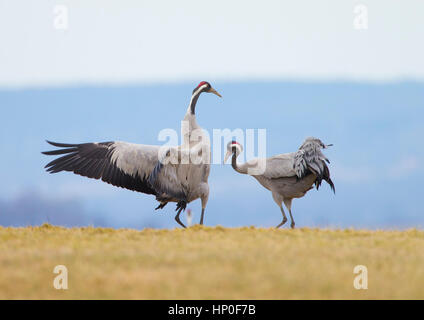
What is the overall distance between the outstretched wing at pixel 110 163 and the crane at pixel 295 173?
2.42m

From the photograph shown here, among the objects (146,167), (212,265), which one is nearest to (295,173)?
(146,167)

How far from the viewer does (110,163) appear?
12.9m

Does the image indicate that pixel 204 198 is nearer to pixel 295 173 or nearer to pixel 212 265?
pixel 295 173

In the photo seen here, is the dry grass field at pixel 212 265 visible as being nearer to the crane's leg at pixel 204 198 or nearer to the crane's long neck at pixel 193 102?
the crane's leg at pixel 204 198

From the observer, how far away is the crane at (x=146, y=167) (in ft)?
41.4

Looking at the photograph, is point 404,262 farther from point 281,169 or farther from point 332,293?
point 281,169

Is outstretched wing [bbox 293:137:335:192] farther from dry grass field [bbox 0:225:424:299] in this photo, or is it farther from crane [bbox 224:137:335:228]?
dry grass field [bbox 0:225:424:299]

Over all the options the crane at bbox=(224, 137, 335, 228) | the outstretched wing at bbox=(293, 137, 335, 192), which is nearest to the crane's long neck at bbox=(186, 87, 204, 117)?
the crane at bbox=(224, 137, 335, 228)

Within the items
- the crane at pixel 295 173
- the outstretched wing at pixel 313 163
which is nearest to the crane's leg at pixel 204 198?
the crane at pixel 295 173

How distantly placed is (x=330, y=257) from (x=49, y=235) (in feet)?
15.8

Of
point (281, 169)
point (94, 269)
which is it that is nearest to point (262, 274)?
point (94, 269)

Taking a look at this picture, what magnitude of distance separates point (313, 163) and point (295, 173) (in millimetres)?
406
